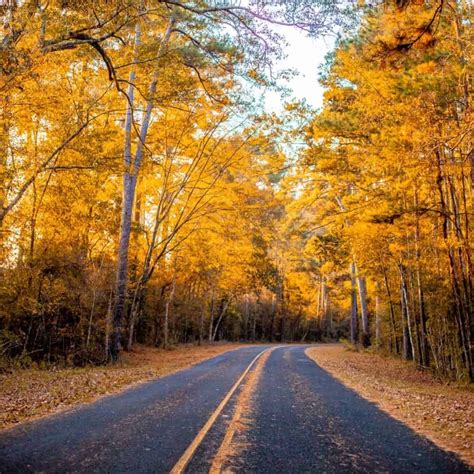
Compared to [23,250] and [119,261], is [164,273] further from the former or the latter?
[23,250]

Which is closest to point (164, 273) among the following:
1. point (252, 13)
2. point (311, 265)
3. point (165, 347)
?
point (165, 347)

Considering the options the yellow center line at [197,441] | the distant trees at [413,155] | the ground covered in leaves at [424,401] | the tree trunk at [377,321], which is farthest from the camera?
the tree trunk at [377,321]

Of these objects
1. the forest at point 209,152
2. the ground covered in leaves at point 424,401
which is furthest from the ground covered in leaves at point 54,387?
the ground covered in leaves at point 424,401

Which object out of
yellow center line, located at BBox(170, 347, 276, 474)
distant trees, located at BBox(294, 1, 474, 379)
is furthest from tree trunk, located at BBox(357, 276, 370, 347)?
yellow center line, located at BBox(170, 347, 276, 474)

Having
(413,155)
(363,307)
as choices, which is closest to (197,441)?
(413,155)

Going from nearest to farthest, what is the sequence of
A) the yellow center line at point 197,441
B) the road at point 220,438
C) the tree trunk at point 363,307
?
the yellow center line at point 197,441
the road at point 220,438
the tree trunk at point 363,307

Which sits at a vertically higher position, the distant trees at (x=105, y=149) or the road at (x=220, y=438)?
the distant trees at (x=105, y=149)

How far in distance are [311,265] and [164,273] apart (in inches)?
1046

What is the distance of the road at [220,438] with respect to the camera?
16.2 ft

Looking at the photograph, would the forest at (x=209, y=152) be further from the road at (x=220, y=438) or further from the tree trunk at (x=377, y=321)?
the road at (x=220, y=438)

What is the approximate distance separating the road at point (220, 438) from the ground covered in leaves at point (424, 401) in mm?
394

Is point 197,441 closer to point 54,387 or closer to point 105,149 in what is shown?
point 54,387

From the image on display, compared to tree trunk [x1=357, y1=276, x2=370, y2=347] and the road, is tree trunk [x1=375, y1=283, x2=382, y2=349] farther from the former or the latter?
the road

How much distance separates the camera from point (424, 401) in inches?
394
